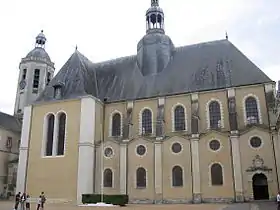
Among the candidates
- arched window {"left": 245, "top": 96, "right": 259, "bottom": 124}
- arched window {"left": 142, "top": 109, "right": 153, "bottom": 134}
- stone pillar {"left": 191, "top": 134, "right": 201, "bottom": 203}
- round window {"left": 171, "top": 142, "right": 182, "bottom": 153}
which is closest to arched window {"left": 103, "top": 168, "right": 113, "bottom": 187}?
arched window {"left": 142, "top": 109, "right": 153, "bottom": 134}

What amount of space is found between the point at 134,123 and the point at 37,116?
33.3ft

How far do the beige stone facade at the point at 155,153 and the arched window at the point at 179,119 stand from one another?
8.3 inches

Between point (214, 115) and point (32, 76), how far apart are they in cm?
3076

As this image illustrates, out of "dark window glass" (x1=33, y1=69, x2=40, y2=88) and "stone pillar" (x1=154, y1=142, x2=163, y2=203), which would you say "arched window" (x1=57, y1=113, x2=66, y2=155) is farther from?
"dark window glass" (x1=33, y1=69, x2=40, y2=88)

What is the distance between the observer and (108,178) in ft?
93.7

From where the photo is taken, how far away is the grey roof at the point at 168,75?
2867 cm

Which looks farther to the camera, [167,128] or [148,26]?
[148,26]

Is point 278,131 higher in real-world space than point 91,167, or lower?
higher

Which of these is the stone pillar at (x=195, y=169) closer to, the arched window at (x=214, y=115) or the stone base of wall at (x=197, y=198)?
the stone base of wall at (x=197, y=198)

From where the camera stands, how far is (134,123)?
3005 cm

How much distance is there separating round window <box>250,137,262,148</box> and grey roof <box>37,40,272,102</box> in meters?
5.17

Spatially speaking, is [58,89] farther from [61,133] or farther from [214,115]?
[214,115]

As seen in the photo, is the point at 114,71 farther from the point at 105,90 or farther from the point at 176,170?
the point at 176,170

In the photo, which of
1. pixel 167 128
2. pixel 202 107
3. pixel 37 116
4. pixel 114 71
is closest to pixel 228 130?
pixel 202 107
